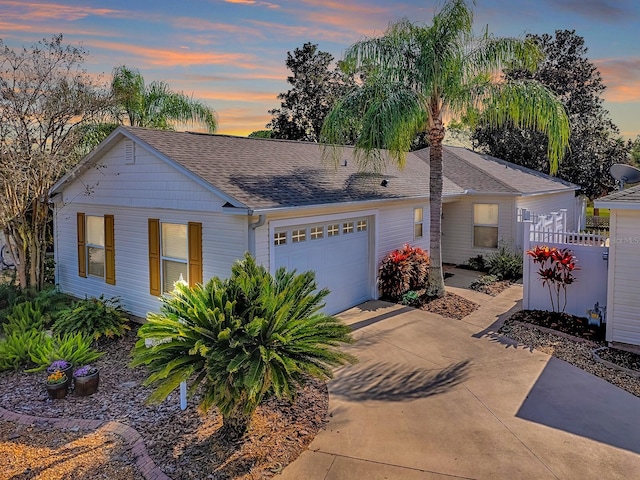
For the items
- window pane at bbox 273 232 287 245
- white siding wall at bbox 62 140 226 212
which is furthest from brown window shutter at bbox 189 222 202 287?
window pane at bbox 273 232 287 245

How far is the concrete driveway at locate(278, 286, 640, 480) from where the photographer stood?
485 centimetres

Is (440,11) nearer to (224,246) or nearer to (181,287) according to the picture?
(224,246)

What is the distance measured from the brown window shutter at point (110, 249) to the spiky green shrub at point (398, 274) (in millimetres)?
6683

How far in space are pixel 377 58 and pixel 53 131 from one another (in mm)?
8611

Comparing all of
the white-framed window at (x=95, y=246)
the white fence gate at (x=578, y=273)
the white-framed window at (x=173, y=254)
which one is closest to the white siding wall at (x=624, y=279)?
the white fence gate at (x=578, y=273)

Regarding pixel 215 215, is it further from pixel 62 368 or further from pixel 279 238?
pixel 62 368

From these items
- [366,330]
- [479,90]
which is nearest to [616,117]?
[479,90]

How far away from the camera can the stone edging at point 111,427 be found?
4941mm

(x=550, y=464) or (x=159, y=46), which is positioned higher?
(x=159, y=46)

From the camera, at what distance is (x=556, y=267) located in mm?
9844

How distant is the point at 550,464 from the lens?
16.0 ft

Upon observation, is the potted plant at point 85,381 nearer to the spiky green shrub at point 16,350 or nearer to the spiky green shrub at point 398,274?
the spiky green shrub at point 16,350

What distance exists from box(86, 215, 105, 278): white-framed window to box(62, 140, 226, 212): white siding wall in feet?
1.73

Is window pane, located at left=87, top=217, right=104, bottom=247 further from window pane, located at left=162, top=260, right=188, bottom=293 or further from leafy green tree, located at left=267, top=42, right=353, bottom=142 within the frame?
leafy green tree, located at left=267, top=42, right=353, bottom=142
